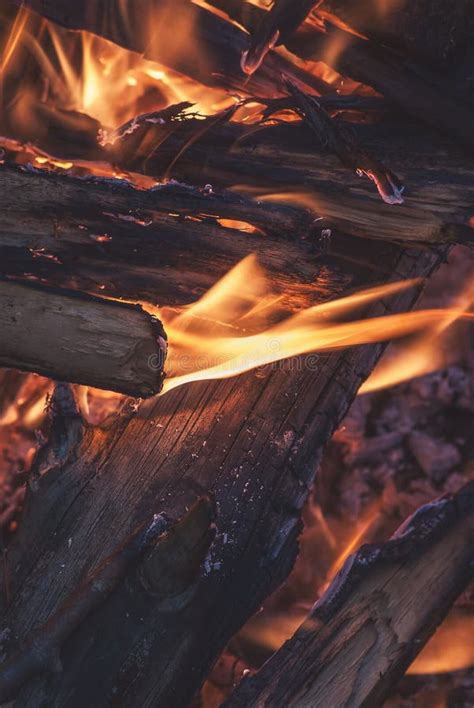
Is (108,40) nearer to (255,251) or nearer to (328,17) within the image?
(328,17)

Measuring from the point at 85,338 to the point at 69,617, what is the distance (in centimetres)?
77

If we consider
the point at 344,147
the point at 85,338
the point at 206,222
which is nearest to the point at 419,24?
the point at 344,147

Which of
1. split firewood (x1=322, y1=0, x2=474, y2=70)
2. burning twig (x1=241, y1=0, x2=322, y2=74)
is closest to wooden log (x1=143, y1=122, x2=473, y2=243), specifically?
split firewood (x1=322, y1=0, x2=474, y2=70)

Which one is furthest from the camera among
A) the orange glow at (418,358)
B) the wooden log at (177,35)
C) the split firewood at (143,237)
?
the orange glow at (418,358)

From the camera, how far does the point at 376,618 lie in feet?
6.15

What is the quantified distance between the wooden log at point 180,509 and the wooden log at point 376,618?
17 cm

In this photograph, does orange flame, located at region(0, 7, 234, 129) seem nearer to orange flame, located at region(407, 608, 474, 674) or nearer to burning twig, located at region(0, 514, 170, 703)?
burning twig, located at region(0, 514, 170, 703)

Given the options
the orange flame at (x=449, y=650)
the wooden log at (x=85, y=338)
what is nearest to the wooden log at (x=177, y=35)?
the wooden log at (x=85, y=338)

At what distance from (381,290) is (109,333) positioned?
3.00 feet

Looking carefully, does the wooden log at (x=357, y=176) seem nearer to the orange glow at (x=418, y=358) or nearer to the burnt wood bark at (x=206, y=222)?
the burnt wood bark at (x=206, y=222)

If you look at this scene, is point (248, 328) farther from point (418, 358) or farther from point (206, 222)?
point (418, 358)

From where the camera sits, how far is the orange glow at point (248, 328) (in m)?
2.06

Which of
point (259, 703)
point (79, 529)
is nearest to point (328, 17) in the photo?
point (79, 529)

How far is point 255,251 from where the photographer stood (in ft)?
6.59
